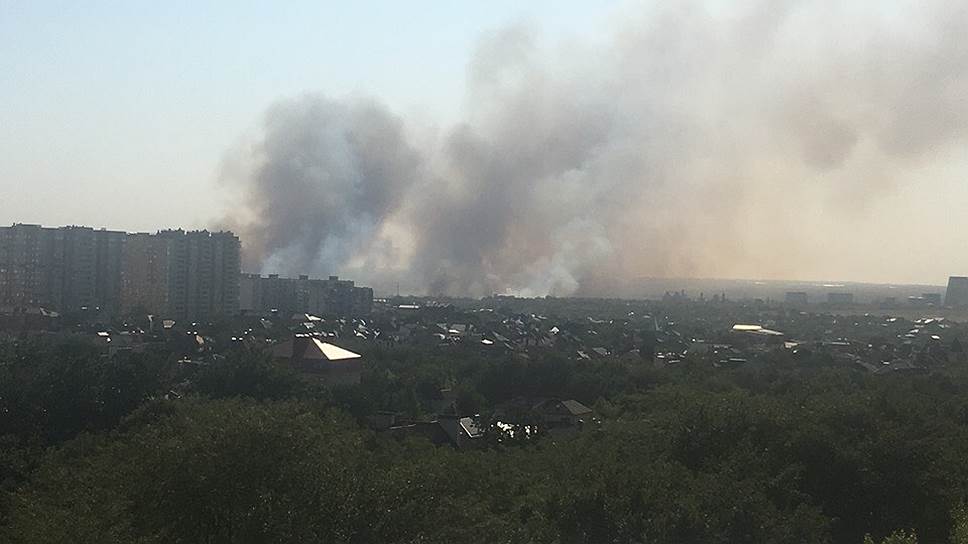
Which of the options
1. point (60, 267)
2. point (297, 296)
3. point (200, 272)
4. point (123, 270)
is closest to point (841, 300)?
point (297, 296)

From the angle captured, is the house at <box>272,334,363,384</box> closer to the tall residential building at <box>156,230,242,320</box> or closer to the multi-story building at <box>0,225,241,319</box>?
the multi-story building at <box>0,225,241,319</box>

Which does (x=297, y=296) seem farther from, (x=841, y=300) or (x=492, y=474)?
(x=841, y=300)

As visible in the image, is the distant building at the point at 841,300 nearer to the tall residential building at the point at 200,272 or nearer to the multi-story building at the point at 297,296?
the multi-story building at the point at 297,296

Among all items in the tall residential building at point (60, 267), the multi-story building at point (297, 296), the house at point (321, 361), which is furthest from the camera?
the multi-story building at point (297, 296)

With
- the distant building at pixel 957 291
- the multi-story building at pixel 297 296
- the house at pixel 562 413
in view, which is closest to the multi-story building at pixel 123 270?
the multi-story building at pixel 297 296

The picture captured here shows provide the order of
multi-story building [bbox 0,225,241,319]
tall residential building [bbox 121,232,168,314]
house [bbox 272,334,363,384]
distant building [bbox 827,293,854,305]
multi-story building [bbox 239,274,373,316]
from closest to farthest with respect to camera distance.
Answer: house [bbox 272,334,363,384], multi-story building [bbox 0,225,241,319], tall residential building [bbox 121,232,168,314], multi-story building [bbox 239,274,373,316], distant building [bbox 827,293,854,305]

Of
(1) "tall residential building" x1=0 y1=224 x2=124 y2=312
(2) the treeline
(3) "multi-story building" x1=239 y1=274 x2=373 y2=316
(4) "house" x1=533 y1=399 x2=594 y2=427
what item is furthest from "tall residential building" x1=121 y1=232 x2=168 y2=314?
(4) "house" x1=533 y1=399 x2=594 y2=427

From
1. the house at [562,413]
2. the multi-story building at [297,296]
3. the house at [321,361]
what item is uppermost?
the multi-story building at [297,296]
